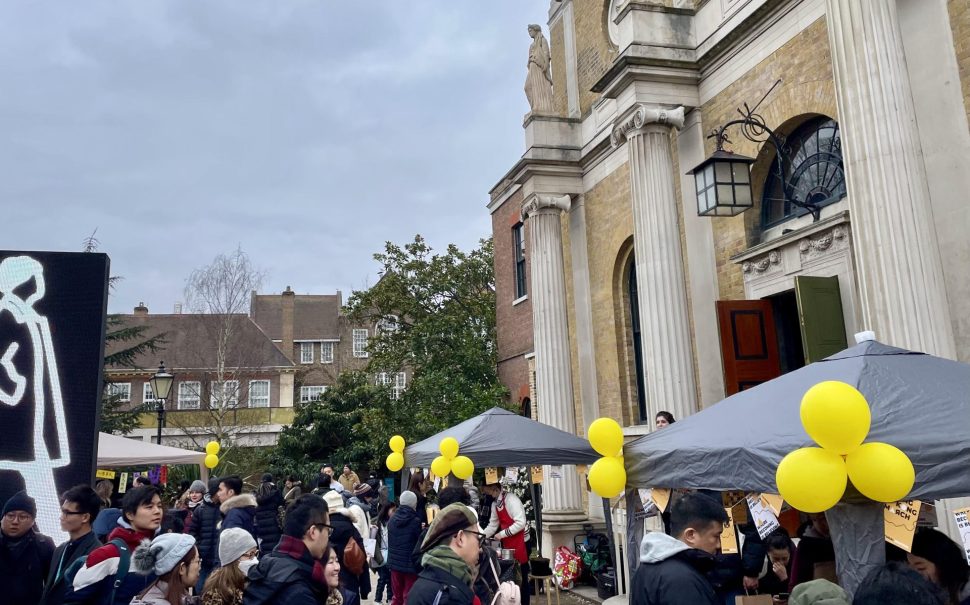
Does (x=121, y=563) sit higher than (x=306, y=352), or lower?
lower

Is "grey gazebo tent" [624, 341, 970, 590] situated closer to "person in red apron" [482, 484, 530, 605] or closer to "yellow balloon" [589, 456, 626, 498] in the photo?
"yellow balloon" [589, 456, 626, 498]

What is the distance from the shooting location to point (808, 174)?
32.7ft

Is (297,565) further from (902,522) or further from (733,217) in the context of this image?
(733,217)

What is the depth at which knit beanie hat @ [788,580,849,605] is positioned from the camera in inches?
109

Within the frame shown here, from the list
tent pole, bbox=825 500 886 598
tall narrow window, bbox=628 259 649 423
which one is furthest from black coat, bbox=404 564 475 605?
tall narrow window, bbox=628 259 649 423

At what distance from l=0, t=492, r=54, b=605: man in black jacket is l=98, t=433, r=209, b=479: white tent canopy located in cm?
824

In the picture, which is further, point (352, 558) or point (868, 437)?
point (352, 558)

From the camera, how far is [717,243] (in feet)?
37.5

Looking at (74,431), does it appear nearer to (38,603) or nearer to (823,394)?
(38,603)

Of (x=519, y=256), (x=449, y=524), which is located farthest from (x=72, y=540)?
(x=519, y=256)

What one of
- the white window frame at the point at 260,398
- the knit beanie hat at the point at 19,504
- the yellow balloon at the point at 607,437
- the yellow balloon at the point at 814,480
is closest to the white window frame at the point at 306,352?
the white window frame at the point at 260,398

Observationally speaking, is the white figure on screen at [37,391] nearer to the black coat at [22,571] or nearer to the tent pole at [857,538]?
the black coat at [22,571]

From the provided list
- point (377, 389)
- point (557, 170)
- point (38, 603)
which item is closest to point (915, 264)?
point (38, 603)

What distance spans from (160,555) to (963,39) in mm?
8324
